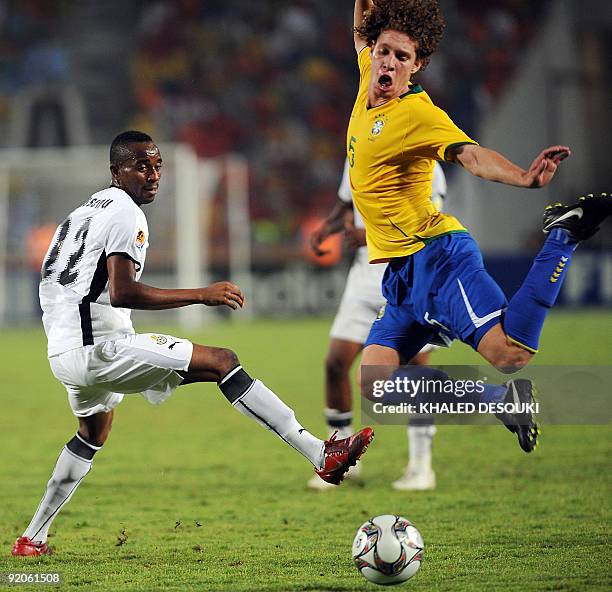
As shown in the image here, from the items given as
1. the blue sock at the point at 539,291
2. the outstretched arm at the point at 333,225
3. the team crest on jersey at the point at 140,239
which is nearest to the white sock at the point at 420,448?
the outstretched arm at the point at 333,225

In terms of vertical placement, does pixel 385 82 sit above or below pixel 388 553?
above

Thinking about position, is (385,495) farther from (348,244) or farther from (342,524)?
(348,244)

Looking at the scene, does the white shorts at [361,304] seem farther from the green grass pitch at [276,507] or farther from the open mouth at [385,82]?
the open mouth at [385,82]

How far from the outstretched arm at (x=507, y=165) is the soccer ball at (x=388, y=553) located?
1.33 m

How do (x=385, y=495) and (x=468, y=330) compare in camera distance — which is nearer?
(x=468, y=330)

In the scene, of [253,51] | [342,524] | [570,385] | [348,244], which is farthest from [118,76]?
[342,524]

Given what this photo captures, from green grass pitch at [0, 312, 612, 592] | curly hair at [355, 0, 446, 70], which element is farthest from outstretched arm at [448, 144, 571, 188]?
green grass pitch at [0, 312, 612, 592]

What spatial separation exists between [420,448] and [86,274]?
2.58 metres

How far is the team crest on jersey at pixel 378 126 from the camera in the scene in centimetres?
441

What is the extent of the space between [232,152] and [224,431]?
15.7 m

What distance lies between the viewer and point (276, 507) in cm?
555

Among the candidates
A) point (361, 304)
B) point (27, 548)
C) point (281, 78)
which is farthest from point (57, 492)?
point (281, 78)

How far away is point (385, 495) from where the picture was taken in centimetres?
580

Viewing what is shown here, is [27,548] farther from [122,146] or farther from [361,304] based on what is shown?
[361,304]
